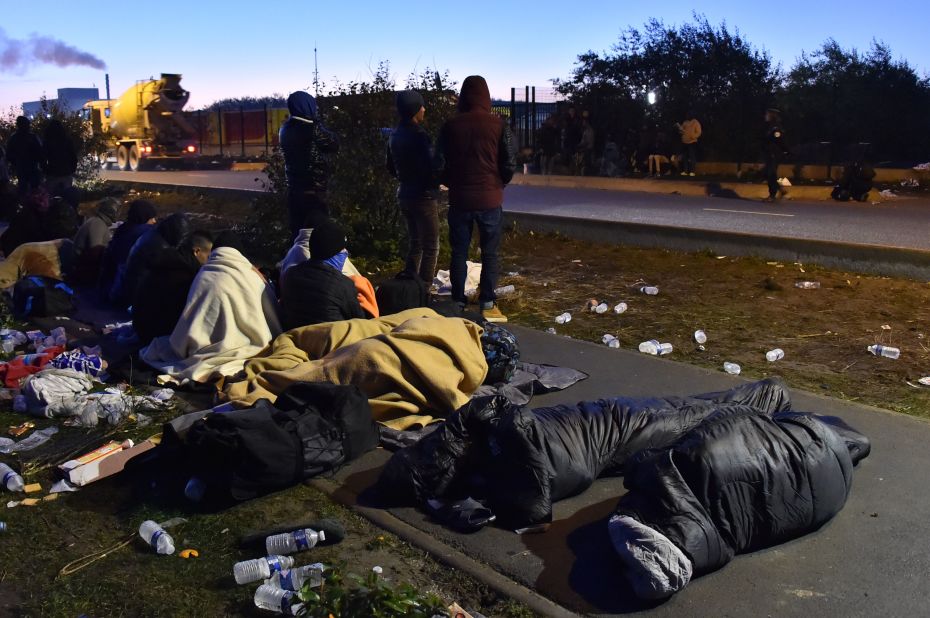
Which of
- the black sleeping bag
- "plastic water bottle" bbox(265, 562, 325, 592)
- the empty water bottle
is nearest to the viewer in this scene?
"plastic water bottle" bbox(265, 562, 325, 592)

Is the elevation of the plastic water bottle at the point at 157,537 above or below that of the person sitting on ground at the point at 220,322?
below

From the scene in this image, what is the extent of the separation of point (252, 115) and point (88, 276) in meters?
29.0

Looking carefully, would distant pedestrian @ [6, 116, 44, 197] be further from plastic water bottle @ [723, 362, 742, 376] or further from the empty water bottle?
the empty water bottle

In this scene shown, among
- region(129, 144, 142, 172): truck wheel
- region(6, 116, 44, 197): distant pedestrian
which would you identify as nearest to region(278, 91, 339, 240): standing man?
region(6, 116, 44, 197): distant pedestrian

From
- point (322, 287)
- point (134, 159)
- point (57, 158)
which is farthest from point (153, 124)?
point (322, 287)

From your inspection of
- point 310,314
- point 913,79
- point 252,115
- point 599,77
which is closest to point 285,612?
point 310,314

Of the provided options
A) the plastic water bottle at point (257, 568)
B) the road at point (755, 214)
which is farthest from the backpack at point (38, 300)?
the road at point (755, 214)

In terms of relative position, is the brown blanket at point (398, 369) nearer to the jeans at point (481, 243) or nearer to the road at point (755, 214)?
the jeans at point (481, 243)

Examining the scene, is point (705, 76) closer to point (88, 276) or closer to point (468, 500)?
point (88, 276)

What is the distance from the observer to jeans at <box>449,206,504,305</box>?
828cm

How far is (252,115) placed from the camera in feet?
126

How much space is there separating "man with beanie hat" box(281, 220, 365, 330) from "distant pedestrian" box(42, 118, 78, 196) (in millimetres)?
10021

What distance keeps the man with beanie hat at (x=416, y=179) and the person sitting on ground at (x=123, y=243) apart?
2523 millimetres

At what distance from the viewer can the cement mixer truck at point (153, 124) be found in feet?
112
